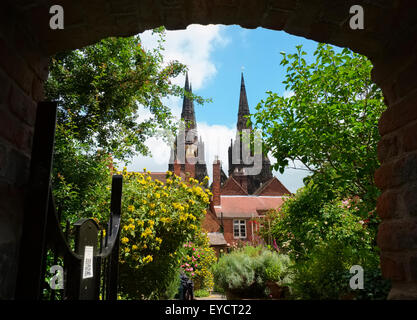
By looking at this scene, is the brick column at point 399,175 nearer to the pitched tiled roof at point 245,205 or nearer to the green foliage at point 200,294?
the green foliage at point 200,294

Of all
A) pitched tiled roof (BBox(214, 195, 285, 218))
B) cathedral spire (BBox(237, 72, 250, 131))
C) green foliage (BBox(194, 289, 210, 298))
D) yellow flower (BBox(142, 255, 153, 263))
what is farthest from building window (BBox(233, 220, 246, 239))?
cathedral spire (BBox(237, 72, 250, 131))

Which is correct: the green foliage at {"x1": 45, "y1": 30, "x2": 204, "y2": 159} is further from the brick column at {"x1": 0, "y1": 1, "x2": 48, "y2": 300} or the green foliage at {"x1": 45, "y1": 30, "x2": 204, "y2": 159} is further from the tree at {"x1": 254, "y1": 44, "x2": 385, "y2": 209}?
the brick column at {"x1": 0, "y1": 1, "x2": 48, "y2": 300}

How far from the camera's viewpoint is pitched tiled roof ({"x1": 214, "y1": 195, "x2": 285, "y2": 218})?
30.8m

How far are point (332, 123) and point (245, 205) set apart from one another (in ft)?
91.2

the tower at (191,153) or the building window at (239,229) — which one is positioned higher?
the tower at (191,153)

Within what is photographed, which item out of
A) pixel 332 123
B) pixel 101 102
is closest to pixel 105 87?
pixel 101 102

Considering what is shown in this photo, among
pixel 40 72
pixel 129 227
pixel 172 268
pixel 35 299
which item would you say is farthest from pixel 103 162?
pixel 35 299

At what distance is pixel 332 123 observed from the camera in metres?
5.27

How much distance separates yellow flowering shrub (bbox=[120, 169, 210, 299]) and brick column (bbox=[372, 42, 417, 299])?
5015mm

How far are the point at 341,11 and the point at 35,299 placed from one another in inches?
82.9

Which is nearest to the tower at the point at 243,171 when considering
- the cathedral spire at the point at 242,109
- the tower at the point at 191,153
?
the cathedral spire at the point at 242,109

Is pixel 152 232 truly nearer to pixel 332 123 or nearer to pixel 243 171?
pixel 332 123

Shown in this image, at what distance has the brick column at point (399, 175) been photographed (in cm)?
169
